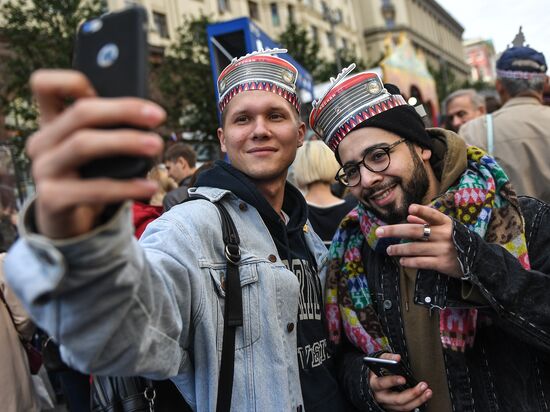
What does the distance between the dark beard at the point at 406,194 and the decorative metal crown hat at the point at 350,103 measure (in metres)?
0.25

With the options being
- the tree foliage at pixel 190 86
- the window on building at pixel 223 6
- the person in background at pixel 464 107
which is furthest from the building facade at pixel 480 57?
the person in background at pixel 464 107

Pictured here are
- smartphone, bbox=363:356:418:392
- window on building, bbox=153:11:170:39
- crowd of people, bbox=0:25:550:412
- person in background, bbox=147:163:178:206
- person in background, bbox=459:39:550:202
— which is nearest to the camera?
crowd of people, bbox=0:25:550:412

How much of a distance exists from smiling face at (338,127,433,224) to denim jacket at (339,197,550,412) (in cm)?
29

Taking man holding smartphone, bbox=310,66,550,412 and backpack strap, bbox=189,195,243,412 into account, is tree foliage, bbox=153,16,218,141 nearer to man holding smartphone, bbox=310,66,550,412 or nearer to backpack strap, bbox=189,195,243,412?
man holding smartphone, bbox=310,66,550,412

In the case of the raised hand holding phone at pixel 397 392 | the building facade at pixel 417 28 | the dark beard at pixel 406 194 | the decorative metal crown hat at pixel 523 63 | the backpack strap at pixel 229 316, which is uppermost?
the building facade at pixel 417 28

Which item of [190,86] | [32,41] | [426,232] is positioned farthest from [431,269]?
[190,86]

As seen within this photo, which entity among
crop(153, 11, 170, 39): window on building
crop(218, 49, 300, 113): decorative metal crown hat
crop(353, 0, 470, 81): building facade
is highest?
crop(353, 0, 470, 81): building facade

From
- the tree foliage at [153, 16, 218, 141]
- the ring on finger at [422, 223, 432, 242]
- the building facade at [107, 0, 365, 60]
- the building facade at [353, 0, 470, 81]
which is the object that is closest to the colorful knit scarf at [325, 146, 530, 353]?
the ring on finger at [422, 223, 432, 242]

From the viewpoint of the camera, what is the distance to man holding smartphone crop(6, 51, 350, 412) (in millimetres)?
770

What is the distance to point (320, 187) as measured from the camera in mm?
3756

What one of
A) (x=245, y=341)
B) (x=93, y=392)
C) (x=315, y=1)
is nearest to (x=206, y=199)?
(x=245, y=341)

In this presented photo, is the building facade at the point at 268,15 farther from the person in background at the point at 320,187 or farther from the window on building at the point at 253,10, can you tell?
the person in background at the point at 320,187

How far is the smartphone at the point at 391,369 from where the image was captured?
1740 mm

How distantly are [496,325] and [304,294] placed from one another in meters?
0.73
